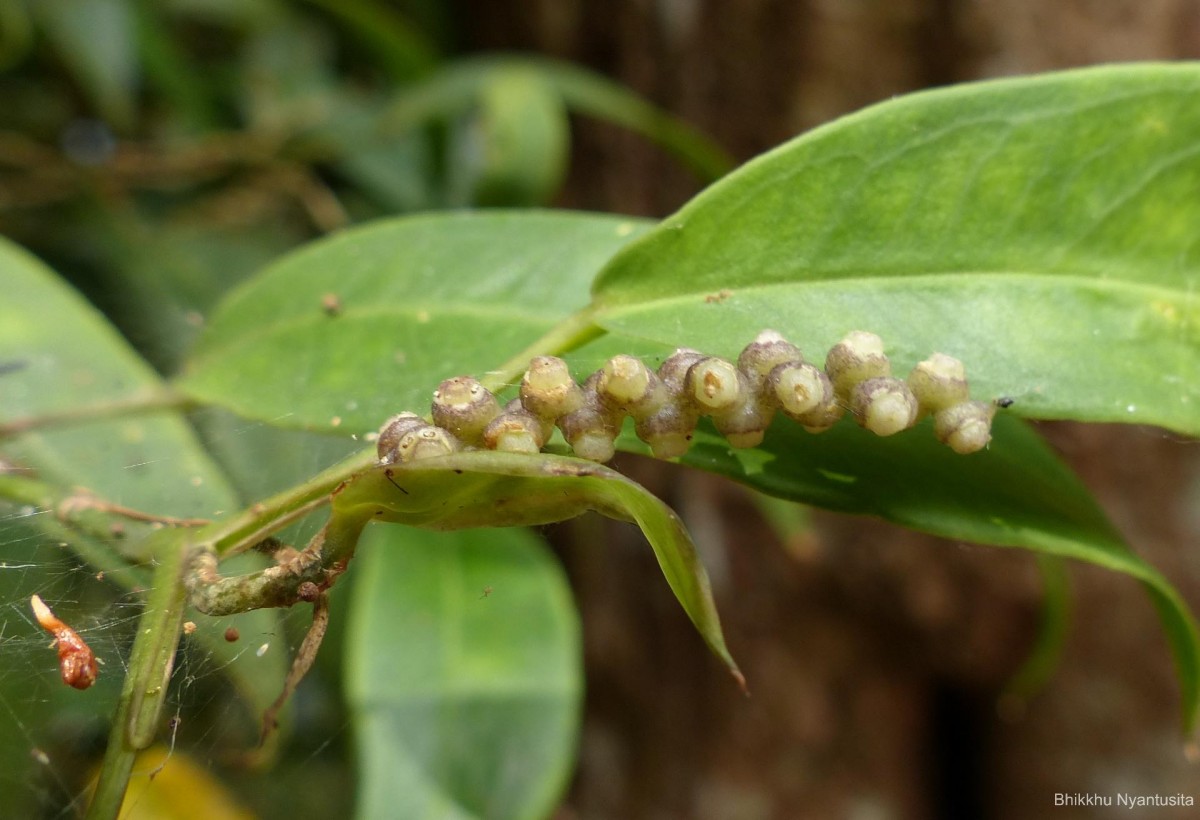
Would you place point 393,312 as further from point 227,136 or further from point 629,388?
point 227,136

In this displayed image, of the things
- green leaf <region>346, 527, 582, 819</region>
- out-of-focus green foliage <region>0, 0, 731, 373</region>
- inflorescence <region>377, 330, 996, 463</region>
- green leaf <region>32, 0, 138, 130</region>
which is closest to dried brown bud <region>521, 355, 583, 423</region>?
Answer: inflorescence <region>377, 330, 996, 463</region>

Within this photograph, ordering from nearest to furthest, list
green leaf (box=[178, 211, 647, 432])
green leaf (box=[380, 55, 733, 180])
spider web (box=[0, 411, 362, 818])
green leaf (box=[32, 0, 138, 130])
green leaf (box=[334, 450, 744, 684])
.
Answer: green leaf (box=[334, 450, 744, 684])
spider web (box=[0, 411, 362, 818])
green leaf (box=[178, 211, 647, 432])
green leaf (box=[32, 0, 138, 130])
green leaf (box=[380, 55, 733, 180])

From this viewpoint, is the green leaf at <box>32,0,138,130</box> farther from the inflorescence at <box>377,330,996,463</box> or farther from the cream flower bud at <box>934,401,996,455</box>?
the cream flower bud at <box>934,401,996,455</box>

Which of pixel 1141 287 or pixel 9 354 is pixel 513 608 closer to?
pixel 9 354

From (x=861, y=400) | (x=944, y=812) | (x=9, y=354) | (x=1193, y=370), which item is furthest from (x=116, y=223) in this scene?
(x=944, y=812)

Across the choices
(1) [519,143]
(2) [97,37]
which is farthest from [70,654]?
(2) [97,37]
